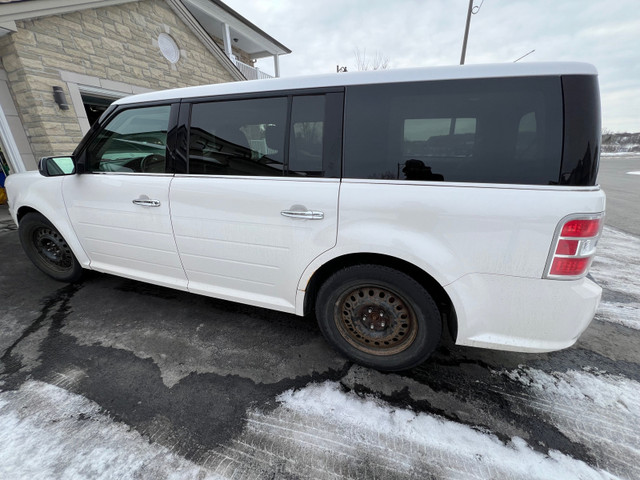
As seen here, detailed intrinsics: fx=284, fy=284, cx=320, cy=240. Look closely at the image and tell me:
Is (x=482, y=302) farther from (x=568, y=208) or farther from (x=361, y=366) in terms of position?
(x=361, y=366)

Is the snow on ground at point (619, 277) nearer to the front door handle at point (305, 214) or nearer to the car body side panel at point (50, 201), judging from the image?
the front door handle at point (305, 214)

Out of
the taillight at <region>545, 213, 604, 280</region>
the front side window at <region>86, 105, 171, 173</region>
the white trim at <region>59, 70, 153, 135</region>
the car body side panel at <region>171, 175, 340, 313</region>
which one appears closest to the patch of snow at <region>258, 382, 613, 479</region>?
the car body side panel at <region>171, 175, 340, 313</region>

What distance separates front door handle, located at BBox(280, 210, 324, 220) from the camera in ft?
5.75

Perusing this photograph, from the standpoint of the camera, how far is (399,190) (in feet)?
5.23

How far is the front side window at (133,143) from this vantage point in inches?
88.7

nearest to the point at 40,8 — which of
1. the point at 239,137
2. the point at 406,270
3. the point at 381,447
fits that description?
the point at 239,137

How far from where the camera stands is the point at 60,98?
17.7 ft

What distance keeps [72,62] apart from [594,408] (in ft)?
29.1

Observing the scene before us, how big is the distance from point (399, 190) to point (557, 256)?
2.73 ft

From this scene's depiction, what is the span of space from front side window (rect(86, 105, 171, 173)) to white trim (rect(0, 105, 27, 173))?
4.88 m

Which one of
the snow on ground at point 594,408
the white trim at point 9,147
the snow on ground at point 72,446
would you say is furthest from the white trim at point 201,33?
the snow on ground at point 594,408

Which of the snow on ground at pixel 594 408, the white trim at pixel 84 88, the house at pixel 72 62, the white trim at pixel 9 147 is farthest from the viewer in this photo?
the white trim at pixel 84 88

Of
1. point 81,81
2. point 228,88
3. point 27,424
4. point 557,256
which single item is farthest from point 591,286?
point 81,81

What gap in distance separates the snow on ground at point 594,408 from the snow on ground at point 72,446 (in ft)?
6.24
